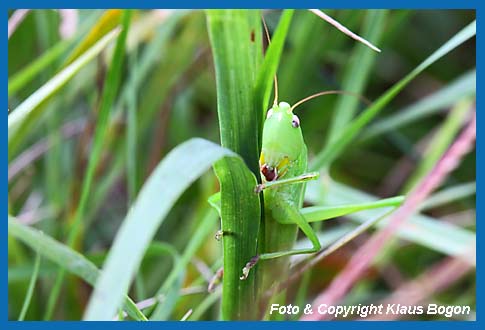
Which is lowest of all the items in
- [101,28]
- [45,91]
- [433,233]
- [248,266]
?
[433,233]

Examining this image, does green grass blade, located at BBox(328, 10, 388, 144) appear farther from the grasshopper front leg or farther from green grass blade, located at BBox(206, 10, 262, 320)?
green grass blade, located at BBox(206, 10, 262, 320)

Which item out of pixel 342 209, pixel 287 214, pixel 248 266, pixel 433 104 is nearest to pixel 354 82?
pixel 433 104

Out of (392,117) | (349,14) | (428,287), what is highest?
(349,14)

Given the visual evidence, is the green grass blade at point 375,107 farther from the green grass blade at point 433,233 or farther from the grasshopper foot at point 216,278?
the grasshopper foot at point 216,278

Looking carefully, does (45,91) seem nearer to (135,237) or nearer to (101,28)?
(101,28)

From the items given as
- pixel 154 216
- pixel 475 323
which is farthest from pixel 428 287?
pixel 154 216

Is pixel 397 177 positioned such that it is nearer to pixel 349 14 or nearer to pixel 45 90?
pixel 349 14
